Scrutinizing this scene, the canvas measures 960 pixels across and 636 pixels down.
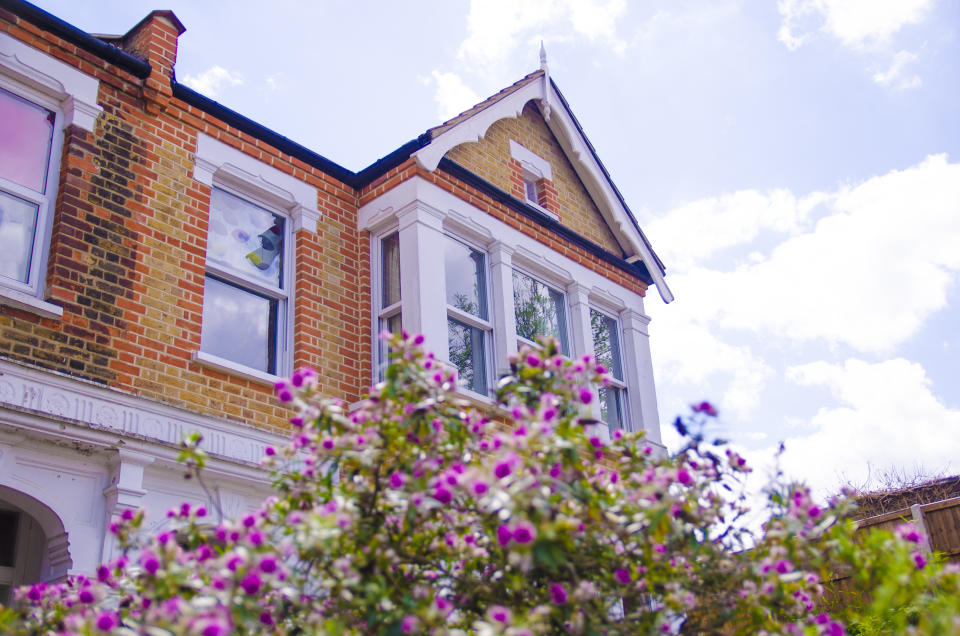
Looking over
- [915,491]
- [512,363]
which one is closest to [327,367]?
[512,363]

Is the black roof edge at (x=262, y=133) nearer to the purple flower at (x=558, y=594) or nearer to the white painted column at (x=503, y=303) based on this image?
the white painted column at (x=503, y=303)

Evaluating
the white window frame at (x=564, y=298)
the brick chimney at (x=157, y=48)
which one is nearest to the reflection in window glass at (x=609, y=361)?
the white window frame at (x=564, y=298)

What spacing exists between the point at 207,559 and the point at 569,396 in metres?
1.65

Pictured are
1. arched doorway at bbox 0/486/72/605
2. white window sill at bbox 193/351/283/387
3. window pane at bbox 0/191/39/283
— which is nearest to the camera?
window pane at bbox 0/191/39/283

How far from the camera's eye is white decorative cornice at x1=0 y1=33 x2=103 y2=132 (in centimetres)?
639

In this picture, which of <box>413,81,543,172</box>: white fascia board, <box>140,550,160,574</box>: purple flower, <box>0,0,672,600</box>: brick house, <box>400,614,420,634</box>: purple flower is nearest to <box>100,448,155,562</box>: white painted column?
<box>0,0,672,600</box>: brick house

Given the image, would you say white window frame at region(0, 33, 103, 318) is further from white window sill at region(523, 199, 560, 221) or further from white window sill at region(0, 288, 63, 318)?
white window sill at region(523, 199, 560, 221)

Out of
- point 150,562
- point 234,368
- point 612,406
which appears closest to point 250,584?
point 150,562

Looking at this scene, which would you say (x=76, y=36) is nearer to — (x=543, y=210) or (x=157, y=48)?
(x=157, y=48)

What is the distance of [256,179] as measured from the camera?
792cm

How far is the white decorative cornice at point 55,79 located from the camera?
639cm

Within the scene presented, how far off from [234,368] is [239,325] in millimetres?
663

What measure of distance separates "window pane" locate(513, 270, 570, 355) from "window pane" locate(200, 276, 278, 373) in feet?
8.98

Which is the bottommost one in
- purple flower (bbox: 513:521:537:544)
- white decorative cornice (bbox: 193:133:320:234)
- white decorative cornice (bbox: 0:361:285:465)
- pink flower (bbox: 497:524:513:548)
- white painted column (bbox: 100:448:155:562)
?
purple flower (bbox: 513:521:537:544)
